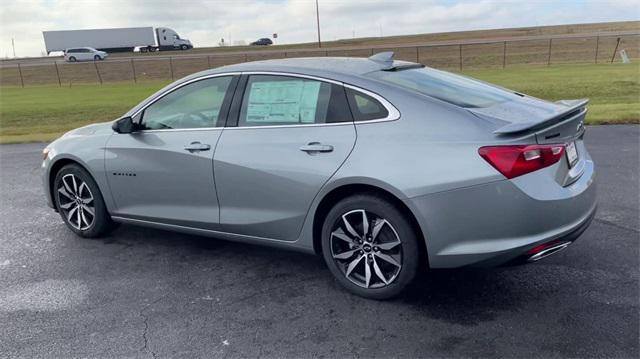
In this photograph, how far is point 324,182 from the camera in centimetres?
366

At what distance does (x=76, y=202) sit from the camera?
5.20 m

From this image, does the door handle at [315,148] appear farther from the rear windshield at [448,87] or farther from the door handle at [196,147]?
the door handle at [196,147]

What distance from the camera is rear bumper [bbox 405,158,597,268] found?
317 centimetres

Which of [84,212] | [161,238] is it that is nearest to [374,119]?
[161,238]

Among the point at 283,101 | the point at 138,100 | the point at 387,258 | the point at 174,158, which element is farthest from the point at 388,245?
the point at 138,100

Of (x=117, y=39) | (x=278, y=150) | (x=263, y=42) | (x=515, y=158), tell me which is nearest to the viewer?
(x=515, y=158)

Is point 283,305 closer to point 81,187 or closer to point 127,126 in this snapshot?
point 127,126

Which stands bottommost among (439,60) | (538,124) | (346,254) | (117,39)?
(439,60)

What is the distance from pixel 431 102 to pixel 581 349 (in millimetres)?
1690

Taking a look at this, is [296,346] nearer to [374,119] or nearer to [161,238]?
[374,119]

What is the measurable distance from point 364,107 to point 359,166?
0.44 meters

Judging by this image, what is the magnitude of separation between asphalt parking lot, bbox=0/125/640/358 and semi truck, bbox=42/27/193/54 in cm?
7217

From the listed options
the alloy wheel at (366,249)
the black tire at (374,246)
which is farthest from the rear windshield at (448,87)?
the alloy wheel at (366,249)

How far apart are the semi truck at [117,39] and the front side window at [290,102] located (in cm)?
7313
